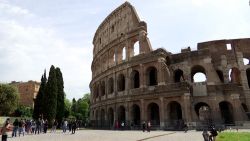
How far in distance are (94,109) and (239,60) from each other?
2376 cm

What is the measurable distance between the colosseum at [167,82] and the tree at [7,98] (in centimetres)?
2343

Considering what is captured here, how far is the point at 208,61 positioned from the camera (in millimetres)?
29125

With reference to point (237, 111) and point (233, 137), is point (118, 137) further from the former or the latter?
point (237, 111)

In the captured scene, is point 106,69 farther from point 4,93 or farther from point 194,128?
point 4,93

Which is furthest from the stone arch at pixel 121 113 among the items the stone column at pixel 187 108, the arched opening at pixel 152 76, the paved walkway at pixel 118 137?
the paved walkway at pixel 118 137

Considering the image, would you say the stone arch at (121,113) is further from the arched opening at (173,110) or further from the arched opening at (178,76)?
the arched opening at (178,76)

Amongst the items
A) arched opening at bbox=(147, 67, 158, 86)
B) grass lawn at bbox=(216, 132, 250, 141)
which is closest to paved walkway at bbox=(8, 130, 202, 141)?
grass lawn at bbox=(216, 132, 250, 141)

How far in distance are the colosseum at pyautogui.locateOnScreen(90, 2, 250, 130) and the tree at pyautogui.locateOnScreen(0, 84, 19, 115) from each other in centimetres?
2343

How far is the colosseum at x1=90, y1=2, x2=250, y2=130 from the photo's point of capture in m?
27.6

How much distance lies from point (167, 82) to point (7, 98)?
37119 millimetres

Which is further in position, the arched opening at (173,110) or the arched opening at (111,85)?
the arched opening at (111,85)

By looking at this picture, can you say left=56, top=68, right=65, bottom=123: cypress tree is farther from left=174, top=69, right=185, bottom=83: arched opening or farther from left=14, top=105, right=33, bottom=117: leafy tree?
left=14, top=105, right=33, bottom=117: leafy tree

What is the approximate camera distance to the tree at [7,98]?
51075 millimetres

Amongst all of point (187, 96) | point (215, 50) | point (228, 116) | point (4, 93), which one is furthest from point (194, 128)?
point (4, 93)
